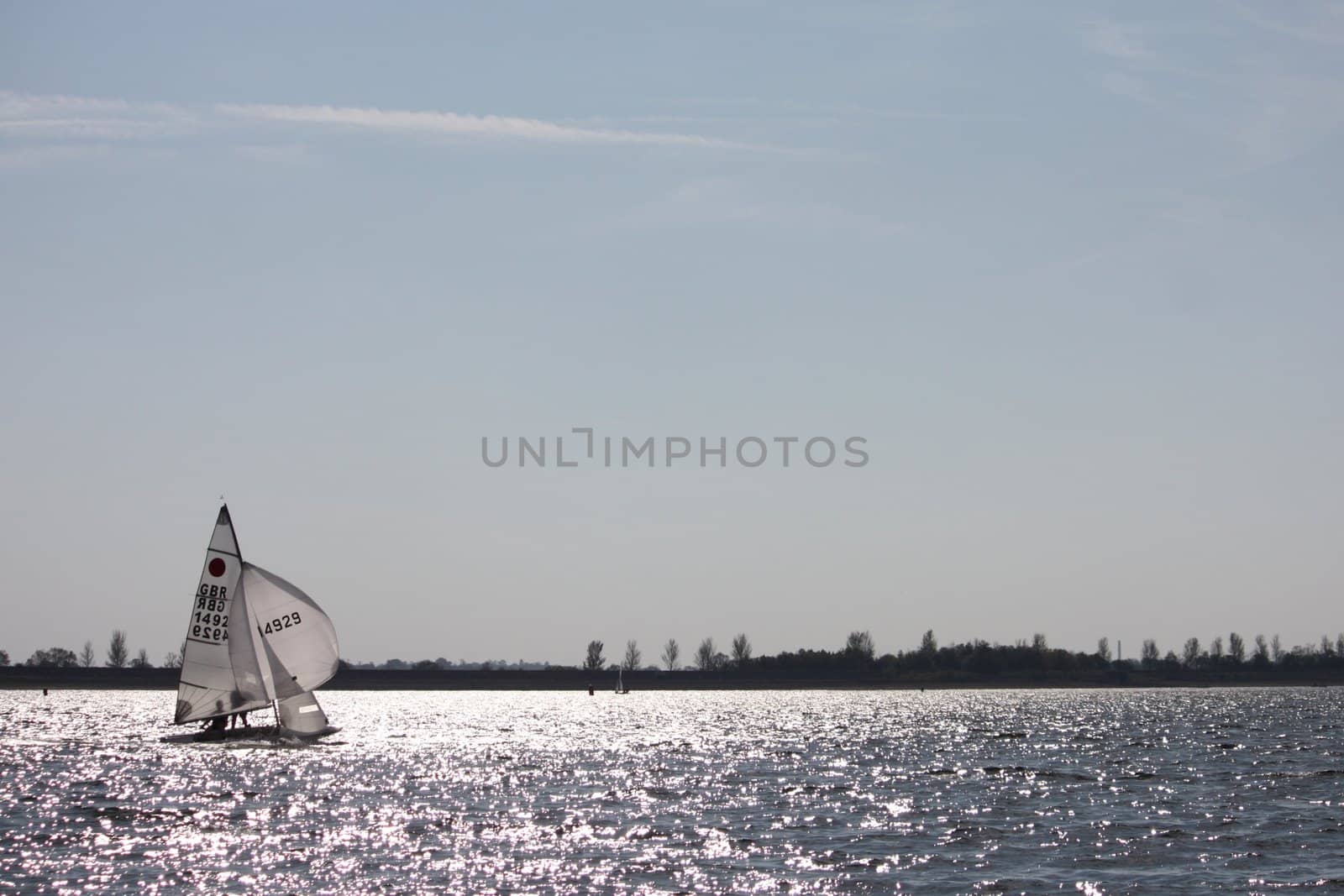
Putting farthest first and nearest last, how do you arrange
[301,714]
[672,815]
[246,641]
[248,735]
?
[248,735] → [301,714] → [246,641] → [672,815]

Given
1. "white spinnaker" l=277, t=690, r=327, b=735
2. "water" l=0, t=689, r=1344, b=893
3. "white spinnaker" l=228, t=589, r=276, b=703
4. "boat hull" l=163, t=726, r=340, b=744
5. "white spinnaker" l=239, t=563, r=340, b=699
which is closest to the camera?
"water" l=0, t=689, r=1344, b=893

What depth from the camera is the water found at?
108ft

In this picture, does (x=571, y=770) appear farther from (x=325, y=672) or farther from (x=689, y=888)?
(x=689, y=888)

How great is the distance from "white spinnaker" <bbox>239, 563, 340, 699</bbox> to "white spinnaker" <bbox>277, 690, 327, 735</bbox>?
2.50 ft

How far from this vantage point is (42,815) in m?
44.2

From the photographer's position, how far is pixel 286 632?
7456cm

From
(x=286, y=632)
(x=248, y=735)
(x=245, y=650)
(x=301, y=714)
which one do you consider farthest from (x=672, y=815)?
(x=248, y=735)

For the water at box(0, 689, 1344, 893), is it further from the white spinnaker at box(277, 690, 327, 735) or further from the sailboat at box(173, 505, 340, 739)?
the sailboat at box(173, 505, 340, 739)

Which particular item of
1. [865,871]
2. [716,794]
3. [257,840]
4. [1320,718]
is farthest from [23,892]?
[1320,718]

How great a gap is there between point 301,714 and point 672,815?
3873cm

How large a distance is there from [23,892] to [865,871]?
1964 cm

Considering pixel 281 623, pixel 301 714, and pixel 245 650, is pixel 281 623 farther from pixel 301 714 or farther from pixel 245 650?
pixel 301 714

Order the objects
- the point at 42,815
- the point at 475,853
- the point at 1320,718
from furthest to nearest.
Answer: the point at 1320,718 < the point at 42,815 < the point at 475,853

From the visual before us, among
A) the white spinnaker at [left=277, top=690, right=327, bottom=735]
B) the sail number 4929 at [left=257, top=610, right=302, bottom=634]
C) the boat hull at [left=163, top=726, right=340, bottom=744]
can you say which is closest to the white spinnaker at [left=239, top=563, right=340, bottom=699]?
the sail number 4929 at [left=257, top=610, right=302, bottom=634]
